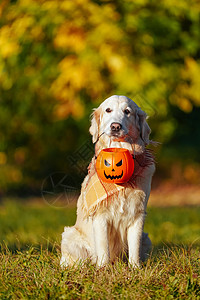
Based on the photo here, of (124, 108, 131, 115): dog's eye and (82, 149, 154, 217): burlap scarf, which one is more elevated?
(124, 108, 131, 115): dog's eye

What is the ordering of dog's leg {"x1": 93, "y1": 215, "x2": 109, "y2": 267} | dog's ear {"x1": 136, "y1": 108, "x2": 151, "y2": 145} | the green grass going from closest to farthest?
the green grass
dog's leg {"x1": 93, "y1": 215, "x2": 109, "y2": 267}
dog's ear {"x1": 136, "y1": 108, "x2": 151, "y2": 145}

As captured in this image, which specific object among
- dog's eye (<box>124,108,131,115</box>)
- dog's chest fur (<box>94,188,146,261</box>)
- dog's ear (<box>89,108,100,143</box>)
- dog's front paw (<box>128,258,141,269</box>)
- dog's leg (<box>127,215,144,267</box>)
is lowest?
dog's front paw (<box>128,258,141,269</box>)

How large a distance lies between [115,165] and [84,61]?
185 inches

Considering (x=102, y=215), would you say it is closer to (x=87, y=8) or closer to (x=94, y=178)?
(x=94, y=178)

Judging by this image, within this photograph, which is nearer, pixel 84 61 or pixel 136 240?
pixel 136 240

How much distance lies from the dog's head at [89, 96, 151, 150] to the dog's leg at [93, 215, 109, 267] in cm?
61

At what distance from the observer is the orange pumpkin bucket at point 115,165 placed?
3.11m

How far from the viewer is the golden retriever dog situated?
3225 mm

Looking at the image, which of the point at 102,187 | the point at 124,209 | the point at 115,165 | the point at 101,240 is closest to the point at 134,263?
the point at 101,240

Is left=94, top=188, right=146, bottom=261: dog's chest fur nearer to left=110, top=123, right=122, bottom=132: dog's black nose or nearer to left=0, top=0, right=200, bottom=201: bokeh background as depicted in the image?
left=110, top=123, right=122, bottom=132: dog's black nose

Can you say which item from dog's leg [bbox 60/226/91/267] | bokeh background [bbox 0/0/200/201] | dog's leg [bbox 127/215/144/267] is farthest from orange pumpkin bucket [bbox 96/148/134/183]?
bokeh background [bbox 0/0/200/201]

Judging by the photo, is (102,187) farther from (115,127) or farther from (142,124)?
(142,124)

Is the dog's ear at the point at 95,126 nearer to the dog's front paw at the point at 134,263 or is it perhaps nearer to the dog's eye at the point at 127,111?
the dog's eye at the point at 127,111

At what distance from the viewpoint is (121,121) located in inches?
126
